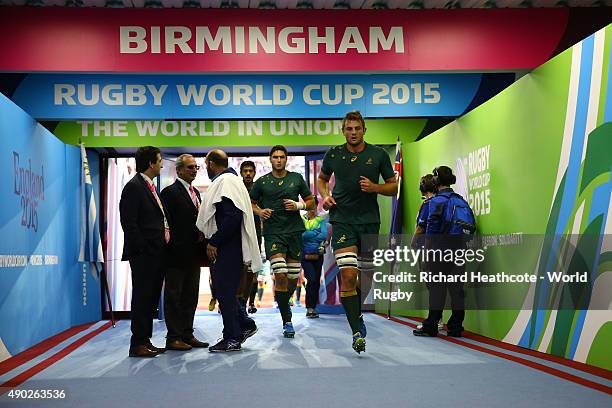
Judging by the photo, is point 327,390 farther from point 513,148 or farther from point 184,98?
point 184,98

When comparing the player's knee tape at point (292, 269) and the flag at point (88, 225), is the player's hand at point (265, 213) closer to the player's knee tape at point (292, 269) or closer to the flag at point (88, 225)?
the player's knee tape at point (292, 269)

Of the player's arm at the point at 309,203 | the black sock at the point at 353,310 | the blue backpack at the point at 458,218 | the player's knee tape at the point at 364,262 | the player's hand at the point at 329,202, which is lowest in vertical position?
the black sock at the point at 353,310

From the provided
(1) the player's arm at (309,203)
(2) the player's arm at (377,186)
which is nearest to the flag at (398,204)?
(1) the player's arm at (309,203)

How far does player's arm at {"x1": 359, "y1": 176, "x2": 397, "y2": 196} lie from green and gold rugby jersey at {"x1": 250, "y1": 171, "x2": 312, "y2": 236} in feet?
5.68

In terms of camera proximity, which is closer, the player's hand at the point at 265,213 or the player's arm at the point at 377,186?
the player's arm at the point at 377,186

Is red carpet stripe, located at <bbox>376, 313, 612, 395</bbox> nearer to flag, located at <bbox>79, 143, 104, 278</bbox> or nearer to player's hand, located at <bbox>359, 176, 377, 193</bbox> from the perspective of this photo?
player's hand, located at <bbox>359, 176, 377, 193</bbox>

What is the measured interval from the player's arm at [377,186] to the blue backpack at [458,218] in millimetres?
1232

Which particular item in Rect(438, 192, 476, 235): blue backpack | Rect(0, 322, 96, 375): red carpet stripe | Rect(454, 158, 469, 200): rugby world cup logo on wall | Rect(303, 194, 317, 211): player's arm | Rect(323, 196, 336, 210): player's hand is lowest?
Rect(0, 322, 96, 375): red carpet stripe

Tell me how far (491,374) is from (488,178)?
2.69 metres

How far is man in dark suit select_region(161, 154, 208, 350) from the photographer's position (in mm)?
5980

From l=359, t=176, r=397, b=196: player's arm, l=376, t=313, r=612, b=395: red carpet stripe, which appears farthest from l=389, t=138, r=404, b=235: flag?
l=359, t=176, r=397, b=196: player's arm

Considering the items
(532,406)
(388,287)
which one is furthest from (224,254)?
(388,287)

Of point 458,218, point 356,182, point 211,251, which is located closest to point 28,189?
point 211,251

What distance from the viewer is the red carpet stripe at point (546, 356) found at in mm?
4312
